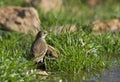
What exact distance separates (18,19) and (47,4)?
3.12 meters

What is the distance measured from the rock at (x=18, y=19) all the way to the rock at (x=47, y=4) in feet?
6.94

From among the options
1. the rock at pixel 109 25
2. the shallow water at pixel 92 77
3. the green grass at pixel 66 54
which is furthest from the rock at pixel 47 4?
the shallow water at pixel 92 77

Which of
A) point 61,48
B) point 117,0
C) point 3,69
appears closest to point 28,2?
point 117,0

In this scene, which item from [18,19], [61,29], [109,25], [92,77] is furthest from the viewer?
[109,25]

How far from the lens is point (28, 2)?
16.4 m

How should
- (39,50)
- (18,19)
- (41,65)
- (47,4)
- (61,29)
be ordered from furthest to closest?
(47,4), (18,19), (61,29), (41,65), (39,50)

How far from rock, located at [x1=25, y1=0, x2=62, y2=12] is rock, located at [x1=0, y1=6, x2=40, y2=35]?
2.12 meters

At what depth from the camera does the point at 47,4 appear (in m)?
16.5

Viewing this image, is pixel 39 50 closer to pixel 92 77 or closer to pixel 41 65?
pixel 41 65

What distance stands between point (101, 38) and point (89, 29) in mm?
398

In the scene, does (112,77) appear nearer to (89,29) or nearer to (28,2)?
(89,29)

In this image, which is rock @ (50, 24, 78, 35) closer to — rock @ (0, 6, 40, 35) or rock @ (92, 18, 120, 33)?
rock @ (0, 6, 40, 35)

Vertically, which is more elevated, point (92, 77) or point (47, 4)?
point (47, 4)

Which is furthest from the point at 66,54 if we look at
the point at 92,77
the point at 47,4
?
the point at 47,4
